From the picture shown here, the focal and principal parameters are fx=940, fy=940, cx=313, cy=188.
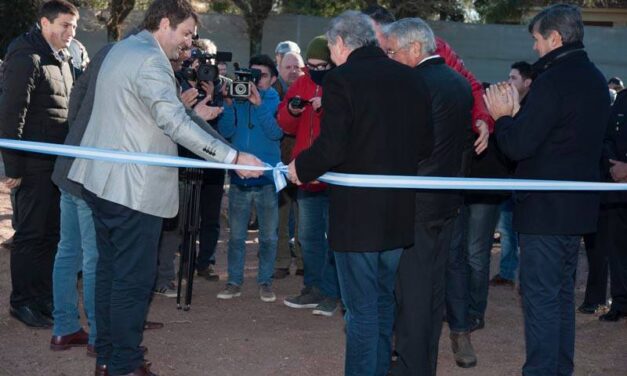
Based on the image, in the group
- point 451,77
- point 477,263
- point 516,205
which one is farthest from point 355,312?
point 477,263

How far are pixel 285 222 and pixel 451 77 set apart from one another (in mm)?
3904

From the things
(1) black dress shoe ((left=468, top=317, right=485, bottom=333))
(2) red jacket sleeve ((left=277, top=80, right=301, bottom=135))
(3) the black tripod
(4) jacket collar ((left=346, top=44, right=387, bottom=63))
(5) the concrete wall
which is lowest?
(1) black dress shoe ((left=468, top=317, right=485, bottom=333))

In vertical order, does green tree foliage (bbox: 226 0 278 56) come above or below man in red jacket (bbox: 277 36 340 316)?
above

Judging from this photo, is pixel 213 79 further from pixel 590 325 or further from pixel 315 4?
pixel 315 4

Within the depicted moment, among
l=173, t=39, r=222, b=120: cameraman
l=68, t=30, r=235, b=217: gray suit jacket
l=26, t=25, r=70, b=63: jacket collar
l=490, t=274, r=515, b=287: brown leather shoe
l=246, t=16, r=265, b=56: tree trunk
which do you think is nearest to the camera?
l=68, t=30, r=235, b=217: gray suit jacket

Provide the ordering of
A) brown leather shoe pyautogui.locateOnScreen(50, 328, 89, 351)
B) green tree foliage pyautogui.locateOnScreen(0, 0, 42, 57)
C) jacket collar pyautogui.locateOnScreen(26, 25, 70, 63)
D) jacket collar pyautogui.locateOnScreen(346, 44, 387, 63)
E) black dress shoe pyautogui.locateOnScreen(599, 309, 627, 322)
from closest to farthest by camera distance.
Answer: jacket collar pyautogui.locateOnScreen(346, 44, 387, 63) → brown leather shoe pyautogui.locateOnScreen(50, 328, 89, 351) → jacket collar pyautogui.locateOnScreen(26, 25, 70, 63) → black dress shoe pyautogui.locateOnScreen(599, 309, 627, 322) → green tree foliage pyautogui.locateOnScreen(0, 0, 42, 57)

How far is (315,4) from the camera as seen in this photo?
2698cm

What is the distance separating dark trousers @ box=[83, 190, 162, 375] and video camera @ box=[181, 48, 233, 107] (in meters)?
1.83

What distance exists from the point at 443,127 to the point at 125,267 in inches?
80.5

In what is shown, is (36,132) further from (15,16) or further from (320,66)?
(15,16)

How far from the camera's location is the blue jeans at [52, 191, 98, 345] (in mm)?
5977

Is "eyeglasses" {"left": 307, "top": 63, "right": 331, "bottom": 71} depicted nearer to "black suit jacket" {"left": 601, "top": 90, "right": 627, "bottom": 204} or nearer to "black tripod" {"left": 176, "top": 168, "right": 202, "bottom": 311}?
"black tripod" {"left": 176, "top": 168, "right": 202, "bottom": 311}

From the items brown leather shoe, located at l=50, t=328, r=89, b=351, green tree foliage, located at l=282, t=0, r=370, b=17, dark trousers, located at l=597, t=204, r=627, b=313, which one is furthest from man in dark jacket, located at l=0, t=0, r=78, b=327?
green tree foliage, located at l=282, t=0, r=370, b=17

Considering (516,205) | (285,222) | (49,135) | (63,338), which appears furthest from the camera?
(285,222)
